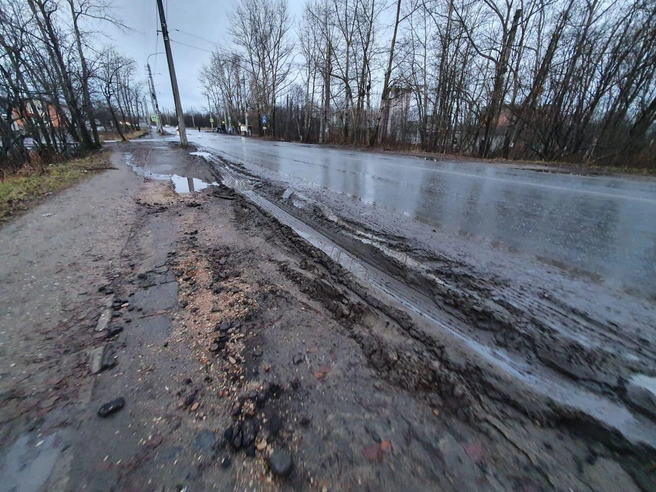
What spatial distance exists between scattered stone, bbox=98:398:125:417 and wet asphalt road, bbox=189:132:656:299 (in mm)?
3579

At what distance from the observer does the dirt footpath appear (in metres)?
1.17

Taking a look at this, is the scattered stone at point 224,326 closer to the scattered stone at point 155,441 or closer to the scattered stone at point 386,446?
the scattered stone at point 155,441

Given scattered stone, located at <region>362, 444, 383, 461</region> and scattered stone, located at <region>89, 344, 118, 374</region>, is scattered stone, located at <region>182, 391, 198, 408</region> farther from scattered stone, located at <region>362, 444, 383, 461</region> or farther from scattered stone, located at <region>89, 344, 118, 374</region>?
scattered stone, located at <region>362, 444, 383, 461</region>

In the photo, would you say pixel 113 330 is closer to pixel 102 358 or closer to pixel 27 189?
pixel 102 358

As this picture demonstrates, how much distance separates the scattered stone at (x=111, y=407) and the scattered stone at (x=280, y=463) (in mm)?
859

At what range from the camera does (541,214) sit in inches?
175

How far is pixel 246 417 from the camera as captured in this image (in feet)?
4.59

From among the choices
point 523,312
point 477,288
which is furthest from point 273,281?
point 523,312

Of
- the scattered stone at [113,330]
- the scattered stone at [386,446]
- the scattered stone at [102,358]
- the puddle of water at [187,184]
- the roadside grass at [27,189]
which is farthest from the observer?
the puddle of water at [187,184]

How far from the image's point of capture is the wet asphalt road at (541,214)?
9.78 ft

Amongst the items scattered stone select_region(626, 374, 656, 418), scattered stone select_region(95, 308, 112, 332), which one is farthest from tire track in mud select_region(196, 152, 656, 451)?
scattered stone select_region(95, 308, 112, 332)

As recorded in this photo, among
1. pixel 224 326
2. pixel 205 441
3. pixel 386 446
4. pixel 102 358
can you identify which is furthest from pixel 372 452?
pixel 102 358

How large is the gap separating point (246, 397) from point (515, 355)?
1.65 meters

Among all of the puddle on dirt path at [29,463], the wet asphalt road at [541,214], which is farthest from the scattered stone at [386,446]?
the wet asphalt road at [541,214]
